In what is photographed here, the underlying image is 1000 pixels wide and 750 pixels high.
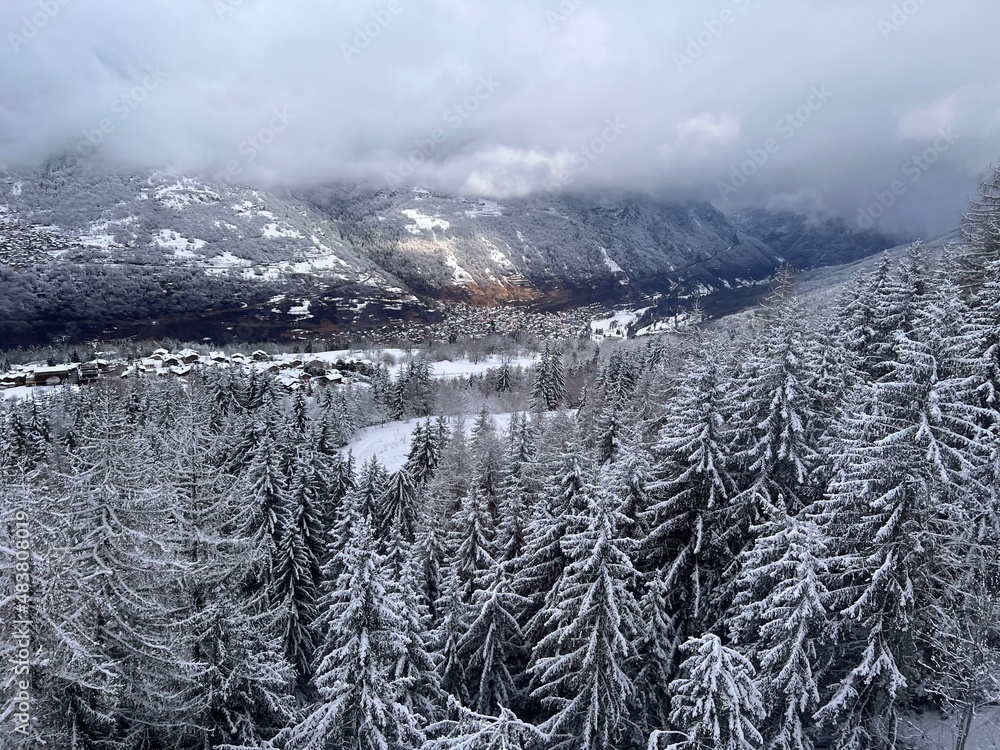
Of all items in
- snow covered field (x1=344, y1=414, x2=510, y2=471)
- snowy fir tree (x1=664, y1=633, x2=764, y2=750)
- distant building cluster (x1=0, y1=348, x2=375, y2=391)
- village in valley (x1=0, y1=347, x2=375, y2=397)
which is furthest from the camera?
distant building cluster (x1=0, y1=348, x2=375, y2=391)

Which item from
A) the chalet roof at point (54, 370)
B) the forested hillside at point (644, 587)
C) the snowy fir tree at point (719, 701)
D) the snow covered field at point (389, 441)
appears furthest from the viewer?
the chalet roof at point (54, 370)

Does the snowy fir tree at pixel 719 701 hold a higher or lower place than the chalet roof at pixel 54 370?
higher

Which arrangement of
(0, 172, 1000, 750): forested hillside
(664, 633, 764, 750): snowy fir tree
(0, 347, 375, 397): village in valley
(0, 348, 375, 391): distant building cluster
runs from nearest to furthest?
1. (664, 633, 764, 750): snowy fir tree
2. (0, 172, 1000, 750): forested hillside
3. (0, 347, 375, 397): village in valley
4. (0, 348, 375, 391): distant building cluster

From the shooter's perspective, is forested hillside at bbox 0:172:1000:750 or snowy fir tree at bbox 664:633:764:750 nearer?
snowy fir tree at bbox 664:633:764:750

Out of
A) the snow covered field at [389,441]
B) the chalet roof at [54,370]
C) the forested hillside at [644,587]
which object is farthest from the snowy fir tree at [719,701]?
the chalet roof at [54,370]

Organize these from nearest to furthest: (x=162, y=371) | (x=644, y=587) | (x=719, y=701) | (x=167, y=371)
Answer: (x=719, y=701), (x=644, y=587), (x=167, y=371), (x=162, y=371)

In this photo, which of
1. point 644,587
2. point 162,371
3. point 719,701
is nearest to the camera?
point 719,701

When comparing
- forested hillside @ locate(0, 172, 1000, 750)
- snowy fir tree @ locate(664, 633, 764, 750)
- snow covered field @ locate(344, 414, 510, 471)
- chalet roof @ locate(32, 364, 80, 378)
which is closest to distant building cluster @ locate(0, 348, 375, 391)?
chalet roof @ locate(32, 364, 80, 378)

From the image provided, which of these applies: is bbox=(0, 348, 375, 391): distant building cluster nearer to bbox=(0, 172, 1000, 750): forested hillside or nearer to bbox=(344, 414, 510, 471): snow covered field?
bbox=(344, 414, 510, 471): snow covered field

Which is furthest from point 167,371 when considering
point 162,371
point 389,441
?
point 389,441

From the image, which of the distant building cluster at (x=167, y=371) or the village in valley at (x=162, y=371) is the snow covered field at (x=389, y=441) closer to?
the village in valley at (x=162, y=371)

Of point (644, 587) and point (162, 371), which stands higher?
point (644, 587)

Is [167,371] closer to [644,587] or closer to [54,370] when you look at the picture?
[54,370]
